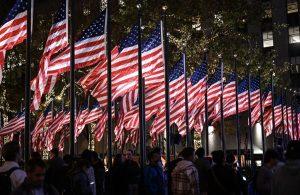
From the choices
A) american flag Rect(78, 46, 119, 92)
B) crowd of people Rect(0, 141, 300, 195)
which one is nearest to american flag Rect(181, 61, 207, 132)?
american flag Rect(78, 46, 119, 92)

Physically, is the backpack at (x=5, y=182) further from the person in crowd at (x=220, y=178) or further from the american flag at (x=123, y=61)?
the american flag at (x=123, y=61)

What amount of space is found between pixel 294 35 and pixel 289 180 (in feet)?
201

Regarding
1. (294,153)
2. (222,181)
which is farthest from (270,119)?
(294,153)

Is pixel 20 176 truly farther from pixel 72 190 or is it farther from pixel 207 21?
pixel 207 21

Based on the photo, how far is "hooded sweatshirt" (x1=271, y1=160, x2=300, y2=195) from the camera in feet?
23.8

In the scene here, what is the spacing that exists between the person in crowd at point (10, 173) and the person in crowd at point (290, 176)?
3.50 meters

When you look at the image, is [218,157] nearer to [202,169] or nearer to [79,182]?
[202,169]

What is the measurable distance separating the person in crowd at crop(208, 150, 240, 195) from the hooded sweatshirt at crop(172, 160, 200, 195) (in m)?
0.32

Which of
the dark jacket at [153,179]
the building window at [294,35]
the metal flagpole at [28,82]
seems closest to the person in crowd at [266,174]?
the dark jacket at [153,179]

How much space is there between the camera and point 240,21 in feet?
115

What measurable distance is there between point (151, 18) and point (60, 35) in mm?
16813

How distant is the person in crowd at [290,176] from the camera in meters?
7.27

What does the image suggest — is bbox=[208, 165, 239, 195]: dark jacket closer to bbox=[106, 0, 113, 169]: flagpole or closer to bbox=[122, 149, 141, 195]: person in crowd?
bbox=[122, 149, 141, 195]: person in crowd

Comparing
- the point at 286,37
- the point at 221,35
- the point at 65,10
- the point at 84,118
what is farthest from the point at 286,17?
the point at 65,10
